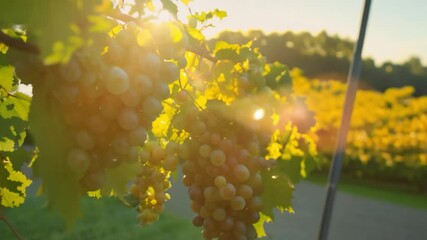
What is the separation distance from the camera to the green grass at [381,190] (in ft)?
29.5

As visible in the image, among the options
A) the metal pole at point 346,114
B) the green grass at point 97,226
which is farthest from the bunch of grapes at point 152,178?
the green grass at point 97,226

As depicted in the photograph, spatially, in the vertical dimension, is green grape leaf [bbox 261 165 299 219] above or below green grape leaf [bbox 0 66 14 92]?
below

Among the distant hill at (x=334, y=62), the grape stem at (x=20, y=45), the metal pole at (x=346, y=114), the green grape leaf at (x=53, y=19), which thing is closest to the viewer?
the green grape leaf at (x=53, y=19)

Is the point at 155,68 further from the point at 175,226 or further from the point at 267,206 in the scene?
the point at 175,226

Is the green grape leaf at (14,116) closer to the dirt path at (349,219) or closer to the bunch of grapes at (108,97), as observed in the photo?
the bunch of grapes at (108,97)

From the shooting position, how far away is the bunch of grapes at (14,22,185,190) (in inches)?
35.7

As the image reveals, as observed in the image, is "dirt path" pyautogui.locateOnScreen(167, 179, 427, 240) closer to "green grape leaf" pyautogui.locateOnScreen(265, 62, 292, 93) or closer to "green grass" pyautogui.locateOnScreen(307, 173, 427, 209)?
"green grass" pyautogui.locateOnScreen(307, 173, 427, 209)

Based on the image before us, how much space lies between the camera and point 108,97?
3.24 ft

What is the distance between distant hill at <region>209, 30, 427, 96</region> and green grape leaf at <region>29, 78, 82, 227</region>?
552 inches

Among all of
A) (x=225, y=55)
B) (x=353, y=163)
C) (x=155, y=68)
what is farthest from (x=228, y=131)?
(x=353, y=163)

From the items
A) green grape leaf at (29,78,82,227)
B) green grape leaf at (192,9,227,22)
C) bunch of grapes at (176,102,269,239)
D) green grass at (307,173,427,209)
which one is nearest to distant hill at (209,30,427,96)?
green grass at (307,173,427,209)

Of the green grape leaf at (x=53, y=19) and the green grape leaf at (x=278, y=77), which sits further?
the green grape leaf at (x=278, y=77)

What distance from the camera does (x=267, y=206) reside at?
65.0 inches

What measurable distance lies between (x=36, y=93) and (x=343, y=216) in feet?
23.4
